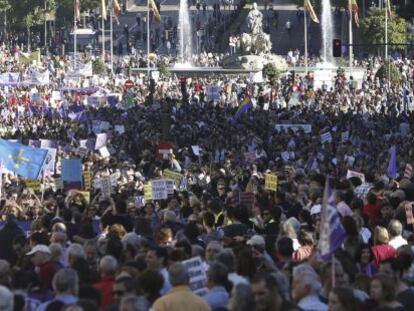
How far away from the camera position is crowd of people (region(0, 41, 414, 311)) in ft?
49.0

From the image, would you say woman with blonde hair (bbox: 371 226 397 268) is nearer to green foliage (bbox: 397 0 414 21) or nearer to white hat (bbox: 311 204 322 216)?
white hat (bbox: 311 204 322 216)

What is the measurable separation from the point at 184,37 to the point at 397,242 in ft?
288

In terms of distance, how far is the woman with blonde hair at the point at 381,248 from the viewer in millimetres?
17906

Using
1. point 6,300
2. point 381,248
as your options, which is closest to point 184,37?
point 381,248

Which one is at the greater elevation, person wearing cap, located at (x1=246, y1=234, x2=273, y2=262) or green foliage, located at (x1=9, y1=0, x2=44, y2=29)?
green foliage, located at (x1=9, y1=0, x2=44, y2=29)

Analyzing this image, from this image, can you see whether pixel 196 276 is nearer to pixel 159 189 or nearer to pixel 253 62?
pixel 159 189

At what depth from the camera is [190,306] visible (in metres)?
14.5

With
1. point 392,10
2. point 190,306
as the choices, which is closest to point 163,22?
point 392,10

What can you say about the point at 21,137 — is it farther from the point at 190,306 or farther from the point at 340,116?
the point at 190,306

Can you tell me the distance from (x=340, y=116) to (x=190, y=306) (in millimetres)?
37483

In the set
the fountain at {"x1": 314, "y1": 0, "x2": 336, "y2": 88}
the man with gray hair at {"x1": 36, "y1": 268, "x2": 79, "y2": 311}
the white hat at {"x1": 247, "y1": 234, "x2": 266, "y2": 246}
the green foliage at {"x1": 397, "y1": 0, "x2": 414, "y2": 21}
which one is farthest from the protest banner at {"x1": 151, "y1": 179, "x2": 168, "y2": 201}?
the fountain at {"x1": 314, "y1": 0, "x2": 336, "y2": 88}

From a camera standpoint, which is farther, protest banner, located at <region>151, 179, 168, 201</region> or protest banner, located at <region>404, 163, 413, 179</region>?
protest banner, located at <region>404, 163, 413, 179</region>

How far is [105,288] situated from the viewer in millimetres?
15898

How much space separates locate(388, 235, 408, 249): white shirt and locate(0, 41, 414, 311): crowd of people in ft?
0.08
